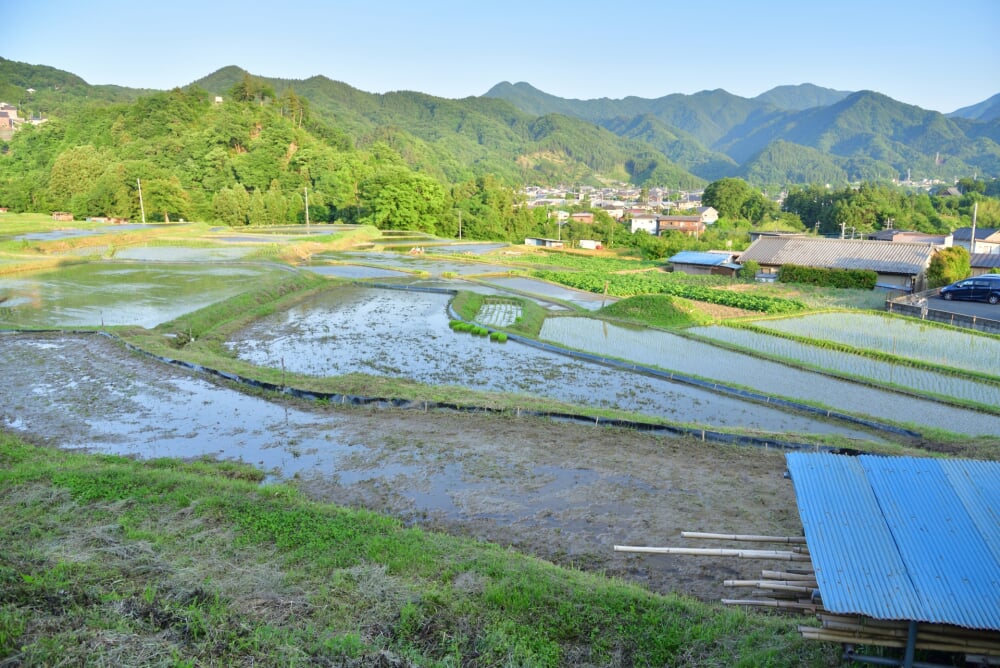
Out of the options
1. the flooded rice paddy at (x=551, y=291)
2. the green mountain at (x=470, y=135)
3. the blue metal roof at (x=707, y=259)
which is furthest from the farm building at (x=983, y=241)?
the green mountain at (x=470, y=135)

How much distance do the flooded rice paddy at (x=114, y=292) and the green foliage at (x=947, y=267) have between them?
100 ft

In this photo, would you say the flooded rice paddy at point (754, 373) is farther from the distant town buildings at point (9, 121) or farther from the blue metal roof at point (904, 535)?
the distant town buildings at point (9, 121)

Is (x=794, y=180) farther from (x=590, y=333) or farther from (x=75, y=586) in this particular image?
(x=75, y=586)

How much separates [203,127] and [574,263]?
53124 mm

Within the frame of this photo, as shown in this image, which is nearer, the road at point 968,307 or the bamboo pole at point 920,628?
the bamboo pole at point 920,628

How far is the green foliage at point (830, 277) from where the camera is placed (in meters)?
27.6

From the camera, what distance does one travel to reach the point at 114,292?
22438 mm

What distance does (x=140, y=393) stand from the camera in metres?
12.5

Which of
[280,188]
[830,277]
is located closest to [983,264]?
[830,277]

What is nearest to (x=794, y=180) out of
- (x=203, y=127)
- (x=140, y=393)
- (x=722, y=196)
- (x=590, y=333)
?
(x=722, y=196)

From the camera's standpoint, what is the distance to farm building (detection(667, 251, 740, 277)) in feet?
105

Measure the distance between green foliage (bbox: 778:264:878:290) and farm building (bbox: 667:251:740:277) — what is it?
2.70 m

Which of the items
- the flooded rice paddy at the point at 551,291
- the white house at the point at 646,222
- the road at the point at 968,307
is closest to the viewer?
the road at the point at 968,307

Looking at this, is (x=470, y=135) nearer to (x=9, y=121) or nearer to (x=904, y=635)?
(x=9, y=121)
